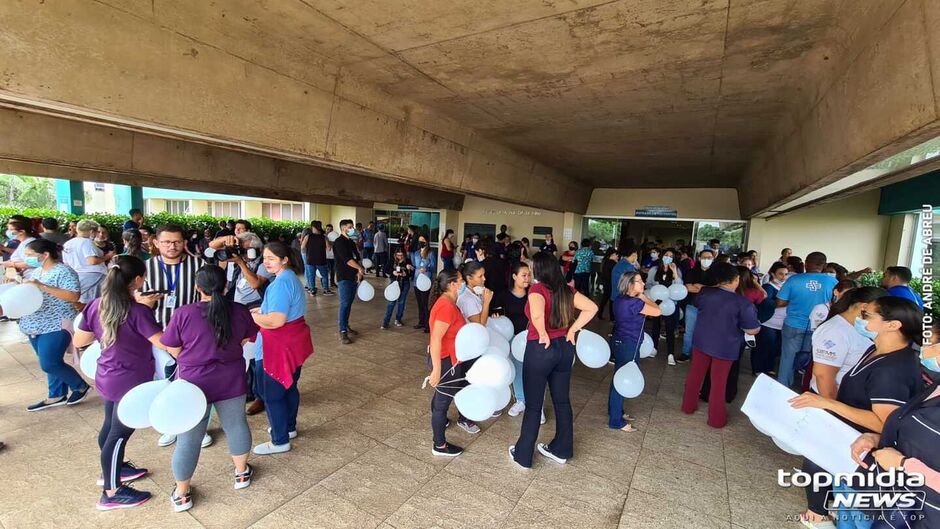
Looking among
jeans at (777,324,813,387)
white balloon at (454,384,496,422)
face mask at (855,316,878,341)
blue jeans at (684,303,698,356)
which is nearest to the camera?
face mask at (855,316,878,341)

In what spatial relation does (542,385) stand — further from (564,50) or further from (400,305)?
(400,305)

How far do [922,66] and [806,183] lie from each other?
2.62m

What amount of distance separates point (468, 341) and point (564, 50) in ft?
8.34

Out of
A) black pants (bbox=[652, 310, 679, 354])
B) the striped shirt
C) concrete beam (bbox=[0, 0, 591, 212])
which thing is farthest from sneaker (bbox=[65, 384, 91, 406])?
black pants (bbox=[652, 310, 679, 354])

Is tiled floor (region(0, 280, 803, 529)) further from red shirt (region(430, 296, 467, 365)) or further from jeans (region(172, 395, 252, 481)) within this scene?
red shirt (region(430, 296, 467, 365))

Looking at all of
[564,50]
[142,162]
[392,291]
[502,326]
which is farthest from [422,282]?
[142,162]

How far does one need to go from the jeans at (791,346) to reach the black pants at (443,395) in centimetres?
390

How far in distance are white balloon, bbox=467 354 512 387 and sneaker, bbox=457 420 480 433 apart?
0.85 m

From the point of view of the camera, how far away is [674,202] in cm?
1205

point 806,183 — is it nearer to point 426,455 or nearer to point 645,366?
point 645,366

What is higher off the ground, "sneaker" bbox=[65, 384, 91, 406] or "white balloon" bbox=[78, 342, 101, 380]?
"white balloon" bbox=[78, 342, 101, 380]

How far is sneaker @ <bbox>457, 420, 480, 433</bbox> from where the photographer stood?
3549 mm

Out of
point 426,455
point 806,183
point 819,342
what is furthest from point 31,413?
point 806,183

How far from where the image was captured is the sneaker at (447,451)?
124 inches
